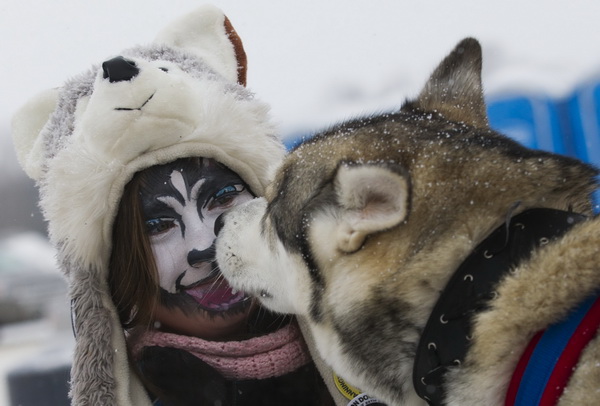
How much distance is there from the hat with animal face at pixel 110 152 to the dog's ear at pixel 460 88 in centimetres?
68

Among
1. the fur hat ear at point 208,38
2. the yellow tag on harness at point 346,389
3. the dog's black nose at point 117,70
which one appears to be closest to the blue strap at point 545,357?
the yellow tag on harness at point 346,389

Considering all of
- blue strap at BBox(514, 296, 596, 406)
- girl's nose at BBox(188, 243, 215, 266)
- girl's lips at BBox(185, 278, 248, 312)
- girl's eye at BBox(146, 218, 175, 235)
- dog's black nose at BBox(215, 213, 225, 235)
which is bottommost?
girl's lips at BBox(185, 278, 248, 312)

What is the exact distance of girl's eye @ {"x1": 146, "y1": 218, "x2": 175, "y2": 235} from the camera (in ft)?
7.73

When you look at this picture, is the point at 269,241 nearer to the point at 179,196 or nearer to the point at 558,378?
the point at 179,196

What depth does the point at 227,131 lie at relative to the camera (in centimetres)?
243

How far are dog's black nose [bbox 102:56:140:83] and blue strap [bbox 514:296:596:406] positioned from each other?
1637 millimetres

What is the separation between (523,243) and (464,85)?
931 mm

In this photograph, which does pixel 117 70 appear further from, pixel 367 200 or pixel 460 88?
pixel 460 88

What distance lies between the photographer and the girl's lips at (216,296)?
7.79ft

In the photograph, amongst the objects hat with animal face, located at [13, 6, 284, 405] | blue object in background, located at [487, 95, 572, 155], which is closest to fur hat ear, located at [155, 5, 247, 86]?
hat with animal face, located at [13, 6, 284, 405]

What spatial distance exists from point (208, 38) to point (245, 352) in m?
1.47

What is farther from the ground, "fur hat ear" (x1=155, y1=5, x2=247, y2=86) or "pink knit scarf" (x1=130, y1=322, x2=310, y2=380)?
"fur hat ear" (x1=155, y1=5, x2=247, y2=86)

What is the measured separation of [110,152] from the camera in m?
2.25

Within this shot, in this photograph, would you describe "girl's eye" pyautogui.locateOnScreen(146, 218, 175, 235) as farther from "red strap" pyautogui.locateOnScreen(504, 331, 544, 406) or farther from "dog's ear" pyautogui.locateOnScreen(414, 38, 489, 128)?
"red strap" pyautogui.locateOnScreen(504, 331, 544, 406)
